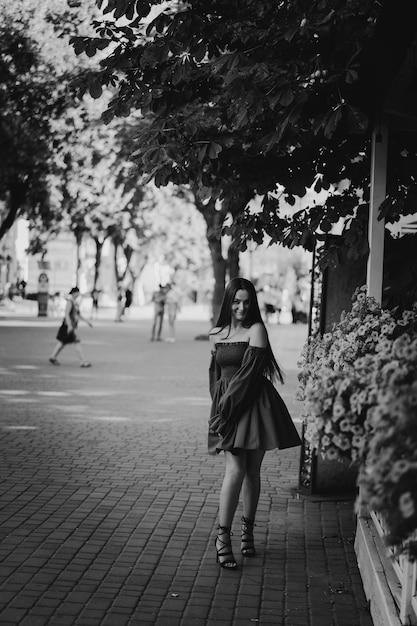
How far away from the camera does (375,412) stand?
3201 mm

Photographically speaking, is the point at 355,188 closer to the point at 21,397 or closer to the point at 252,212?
the point at 252,212

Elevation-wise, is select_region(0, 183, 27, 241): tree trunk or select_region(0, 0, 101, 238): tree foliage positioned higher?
select_region(0, 0, 101, 238): tree foliage

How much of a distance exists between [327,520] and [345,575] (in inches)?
57.3

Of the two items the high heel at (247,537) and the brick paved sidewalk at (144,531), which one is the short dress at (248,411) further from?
the brick paved sidewalk at (144,531)

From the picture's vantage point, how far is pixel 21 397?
46.5 feet

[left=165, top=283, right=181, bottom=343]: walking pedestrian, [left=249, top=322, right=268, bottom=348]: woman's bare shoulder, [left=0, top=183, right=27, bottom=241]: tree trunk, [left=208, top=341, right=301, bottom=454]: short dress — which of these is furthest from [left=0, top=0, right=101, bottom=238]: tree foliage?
[left=208, top=341, right=301, bottom=454]: short dress

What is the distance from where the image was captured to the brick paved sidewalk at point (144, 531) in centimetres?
519

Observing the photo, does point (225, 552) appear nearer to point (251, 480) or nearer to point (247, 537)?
→ point (247, 537)

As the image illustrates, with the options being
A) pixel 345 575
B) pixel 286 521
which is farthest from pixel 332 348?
pixel 286 521

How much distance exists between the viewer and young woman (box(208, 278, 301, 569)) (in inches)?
237

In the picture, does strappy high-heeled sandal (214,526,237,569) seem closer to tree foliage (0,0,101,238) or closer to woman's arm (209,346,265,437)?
woman's arm (209,346,265,437)

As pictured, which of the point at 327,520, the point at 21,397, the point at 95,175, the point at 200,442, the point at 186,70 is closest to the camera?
the point at 186,70

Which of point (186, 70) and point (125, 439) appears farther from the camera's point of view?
point (125, 439)

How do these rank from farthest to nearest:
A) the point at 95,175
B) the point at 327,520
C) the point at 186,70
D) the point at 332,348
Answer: the point at 95,175, the point at 327,520, the point at 186,70, the point at 332,348
